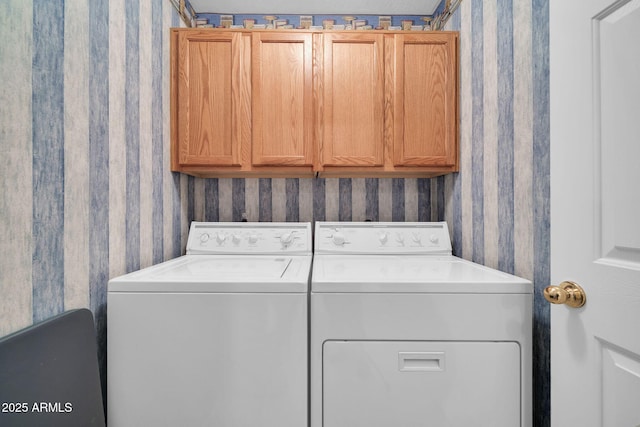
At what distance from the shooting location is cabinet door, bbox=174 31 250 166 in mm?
1732

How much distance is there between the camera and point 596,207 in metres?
0.75

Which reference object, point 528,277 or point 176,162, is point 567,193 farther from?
point 176,162

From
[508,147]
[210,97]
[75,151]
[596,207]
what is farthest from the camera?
[210,97]

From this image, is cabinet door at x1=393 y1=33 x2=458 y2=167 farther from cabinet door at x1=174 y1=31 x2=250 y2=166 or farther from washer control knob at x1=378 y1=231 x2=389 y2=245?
cabinet door at x1=174 y1=31 x2=250 y2=166

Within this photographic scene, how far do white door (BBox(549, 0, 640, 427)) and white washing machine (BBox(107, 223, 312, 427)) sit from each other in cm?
76

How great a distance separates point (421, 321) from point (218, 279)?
717 millimetres

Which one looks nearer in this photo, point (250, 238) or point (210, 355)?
point (210, 355)

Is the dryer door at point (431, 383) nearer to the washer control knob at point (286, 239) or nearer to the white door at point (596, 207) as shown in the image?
the white door at point (596, 207)

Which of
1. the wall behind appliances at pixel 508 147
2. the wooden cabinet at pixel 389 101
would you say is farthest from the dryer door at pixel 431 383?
the wooden cabinet at pixel 389 101

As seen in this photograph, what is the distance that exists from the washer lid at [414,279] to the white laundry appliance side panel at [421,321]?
0.02 metres

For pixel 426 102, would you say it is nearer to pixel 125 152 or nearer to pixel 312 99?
pixel 312 99

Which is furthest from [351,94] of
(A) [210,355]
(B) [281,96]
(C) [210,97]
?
(A) [210,355]

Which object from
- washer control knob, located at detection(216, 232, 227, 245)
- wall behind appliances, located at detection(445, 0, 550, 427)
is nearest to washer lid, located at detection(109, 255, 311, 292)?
washer control knob, located at detection(216, 232, 227, 245)

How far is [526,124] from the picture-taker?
119cm
